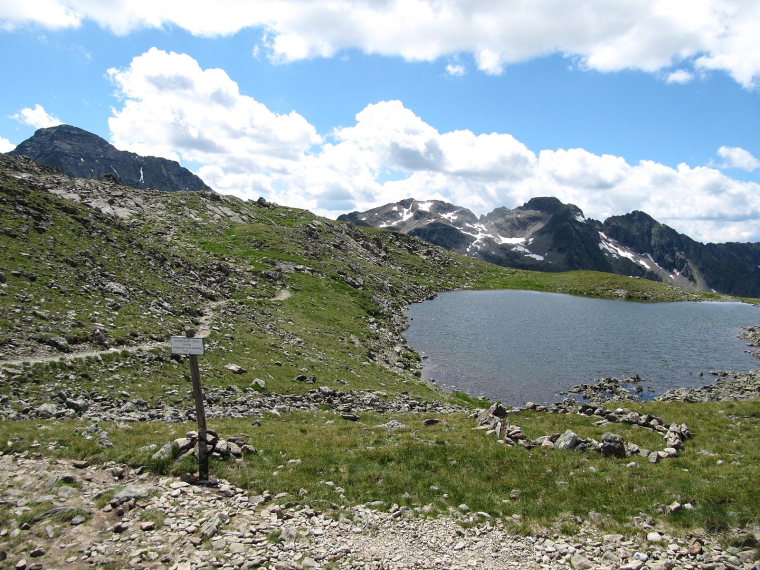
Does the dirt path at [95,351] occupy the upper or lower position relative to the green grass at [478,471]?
upper

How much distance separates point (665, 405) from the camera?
3186 centimetres

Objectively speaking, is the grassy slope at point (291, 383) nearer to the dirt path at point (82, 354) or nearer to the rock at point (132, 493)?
the dirt path at point (82, 354)

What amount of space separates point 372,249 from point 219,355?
5519 inches

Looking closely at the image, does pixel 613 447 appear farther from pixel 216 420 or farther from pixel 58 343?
pixel 58 343

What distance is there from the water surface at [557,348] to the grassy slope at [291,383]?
7814mm

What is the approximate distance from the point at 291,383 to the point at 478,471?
858 inches

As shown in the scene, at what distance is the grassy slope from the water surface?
781 cm

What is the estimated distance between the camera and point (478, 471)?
60.9ft

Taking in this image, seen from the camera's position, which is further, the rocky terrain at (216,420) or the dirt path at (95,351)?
the dirt path at (95,351)

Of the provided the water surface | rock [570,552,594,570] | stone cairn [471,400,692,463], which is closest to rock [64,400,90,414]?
stone cairn [471,400,692,463]

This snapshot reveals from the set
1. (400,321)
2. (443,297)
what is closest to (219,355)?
(400,321)

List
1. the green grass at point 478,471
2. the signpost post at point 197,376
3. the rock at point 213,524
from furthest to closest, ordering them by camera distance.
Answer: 1. the signpost post at point 197,376
2. the green grass at point 478,471
3. the rock at point 213,524

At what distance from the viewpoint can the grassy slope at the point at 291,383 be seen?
16562 millimetres

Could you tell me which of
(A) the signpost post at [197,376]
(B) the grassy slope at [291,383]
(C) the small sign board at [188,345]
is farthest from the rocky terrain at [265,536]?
(C) the small sign board at [188,345]
